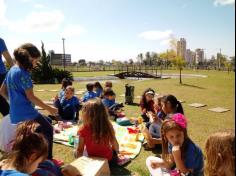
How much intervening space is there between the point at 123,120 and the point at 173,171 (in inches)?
164

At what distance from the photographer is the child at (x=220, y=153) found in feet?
6.82

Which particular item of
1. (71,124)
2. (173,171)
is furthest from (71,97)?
(173,171)

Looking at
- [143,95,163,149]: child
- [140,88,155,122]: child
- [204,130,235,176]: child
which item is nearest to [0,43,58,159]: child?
[143,95,163,149]: child

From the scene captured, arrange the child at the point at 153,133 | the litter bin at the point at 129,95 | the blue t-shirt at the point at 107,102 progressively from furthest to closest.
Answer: the litter bin at the point at 129,95 < the blue t-shirt at the point at 107,102 < the child at the point at 153,133

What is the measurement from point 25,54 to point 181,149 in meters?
2.48

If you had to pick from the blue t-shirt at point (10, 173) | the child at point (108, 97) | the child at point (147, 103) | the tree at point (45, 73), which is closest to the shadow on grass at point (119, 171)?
the blue t-shirt at point (10, 173)

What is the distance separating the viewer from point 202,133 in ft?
23.6

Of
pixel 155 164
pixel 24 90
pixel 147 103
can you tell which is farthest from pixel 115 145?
pixel 147 103

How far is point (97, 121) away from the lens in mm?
4445

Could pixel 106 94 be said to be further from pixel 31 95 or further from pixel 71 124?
pixel 31 95

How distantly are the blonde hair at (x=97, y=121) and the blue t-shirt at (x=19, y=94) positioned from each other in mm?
774

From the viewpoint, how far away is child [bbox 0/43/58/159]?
405 cm

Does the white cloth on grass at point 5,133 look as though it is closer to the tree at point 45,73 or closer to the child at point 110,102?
the child at point 110,102

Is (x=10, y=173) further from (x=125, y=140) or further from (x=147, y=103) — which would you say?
(x=147, y=103)
